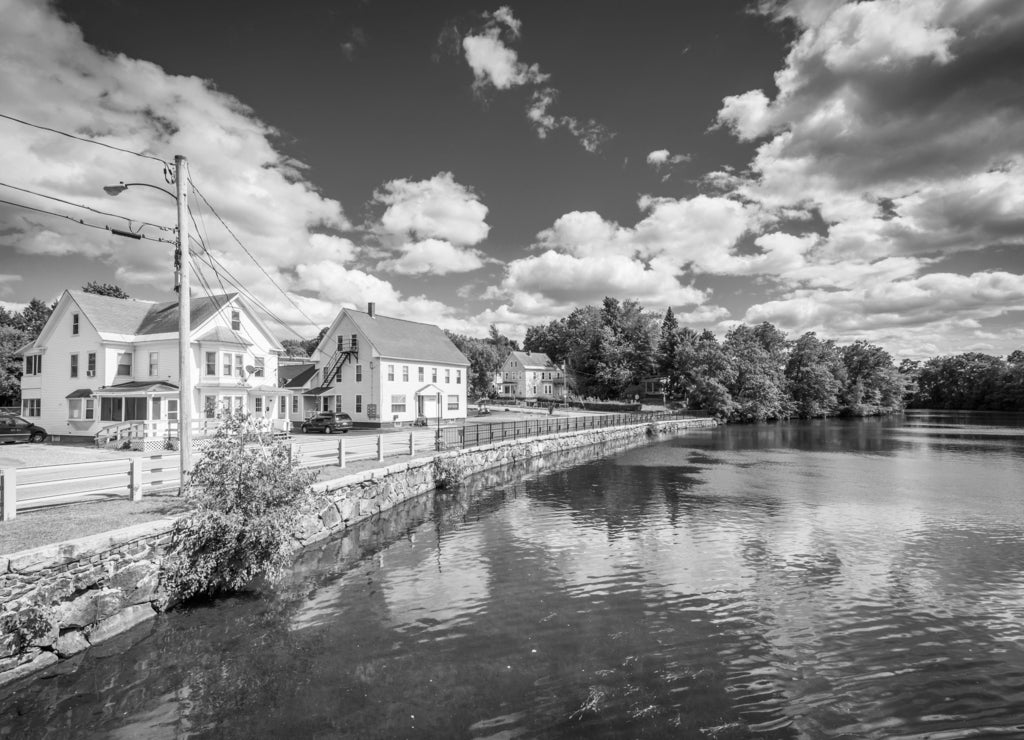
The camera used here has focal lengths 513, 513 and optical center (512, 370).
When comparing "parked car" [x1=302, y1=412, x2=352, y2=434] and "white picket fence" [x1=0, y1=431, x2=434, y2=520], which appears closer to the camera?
"white picket fence" [x1=0, y1=431, x2=434, y2=520]

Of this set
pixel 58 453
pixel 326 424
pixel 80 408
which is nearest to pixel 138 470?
pixel 58 453

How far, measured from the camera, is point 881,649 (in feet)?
29.5

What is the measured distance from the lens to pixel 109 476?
12.2 m

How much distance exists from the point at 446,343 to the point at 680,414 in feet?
114

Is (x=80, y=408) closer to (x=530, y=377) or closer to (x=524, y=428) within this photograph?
(x=524, y=428)

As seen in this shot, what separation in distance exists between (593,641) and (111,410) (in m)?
33.8

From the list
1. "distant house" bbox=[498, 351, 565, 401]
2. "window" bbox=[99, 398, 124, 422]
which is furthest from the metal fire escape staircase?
"distant house" bbox=[498, 351, 565, 401]

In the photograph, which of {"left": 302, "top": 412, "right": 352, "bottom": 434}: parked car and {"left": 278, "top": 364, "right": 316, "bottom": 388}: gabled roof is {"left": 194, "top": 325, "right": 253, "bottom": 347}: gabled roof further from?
{"left": 278, "top": 364, "right": 316, "bottom": 388}: gabled roof

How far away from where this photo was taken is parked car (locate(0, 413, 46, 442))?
93.7 ft

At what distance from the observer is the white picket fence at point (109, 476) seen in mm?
10430

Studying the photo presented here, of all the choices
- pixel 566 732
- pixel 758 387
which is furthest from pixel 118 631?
pixel 758 387

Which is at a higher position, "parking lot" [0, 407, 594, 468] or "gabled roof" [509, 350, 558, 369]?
"gabled roof" [509, 350, 558, 369]

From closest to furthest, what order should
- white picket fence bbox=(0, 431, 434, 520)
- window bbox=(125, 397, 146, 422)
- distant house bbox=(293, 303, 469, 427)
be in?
1. white picket fence bbox=(0, 431, 434, 520)
2. window bbox=(125, 397, 146, 422)
3. distant house bbox=(293, 303, 469, 427)

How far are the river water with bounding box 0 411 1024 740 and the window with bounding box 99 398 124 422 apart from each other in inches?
902
